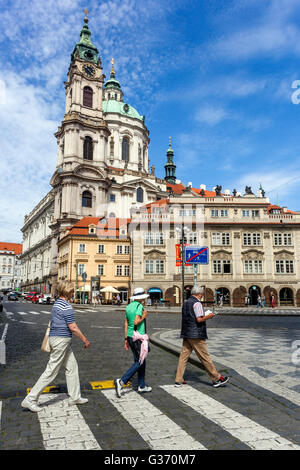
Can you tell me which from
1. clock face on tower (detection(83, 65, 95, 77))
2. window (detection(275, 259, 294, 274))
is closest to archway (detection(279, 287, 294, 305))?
window (detection(275, 259, 294, 274))

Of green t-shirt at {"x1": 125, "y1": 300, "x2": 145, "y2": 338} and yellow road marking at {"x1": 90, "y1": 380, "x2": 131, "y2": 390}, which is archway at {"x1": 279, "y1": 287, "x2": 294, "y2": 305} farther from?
green t-shirt at {"x1": 125, "y1": 300, "x2": 145, "y2": 338}

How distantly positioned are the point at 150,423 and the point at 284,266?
39.8 metres

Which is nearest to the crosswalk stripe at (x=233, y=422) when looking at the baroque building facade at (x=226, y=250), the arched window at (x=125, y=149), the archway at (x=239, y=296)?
the baroque building facade at (x=226, y=250)

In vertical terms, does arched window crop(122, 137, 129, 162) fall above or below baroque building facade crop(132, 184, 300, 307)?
above

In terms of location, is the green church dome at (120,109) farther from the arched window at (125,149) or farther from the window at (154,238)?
the window at (154,238)

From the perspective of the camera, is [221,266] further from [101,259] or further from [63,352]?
[63,352]

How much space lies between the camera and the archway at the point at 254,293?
40.8 m

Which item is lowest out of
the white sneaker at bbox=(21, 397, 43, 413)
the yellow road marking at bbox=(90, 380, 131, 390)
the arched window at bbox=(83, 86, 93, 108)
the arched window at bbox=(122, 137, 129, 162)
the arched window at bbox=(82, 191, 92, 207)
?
the yellow road marking at bbox=(90, 380, 131, 390)

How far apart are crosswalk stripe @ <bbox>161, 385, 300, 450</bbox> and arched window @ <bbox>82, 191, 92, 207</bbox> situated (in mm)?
60833

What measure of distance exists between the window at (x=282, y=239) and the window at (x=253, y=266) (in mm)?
3163

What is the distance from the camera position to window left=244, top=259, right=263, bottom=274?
134 feet

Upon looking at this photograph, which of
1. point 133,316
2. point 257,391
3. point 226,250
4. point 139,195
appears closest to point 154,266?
point 226,250
